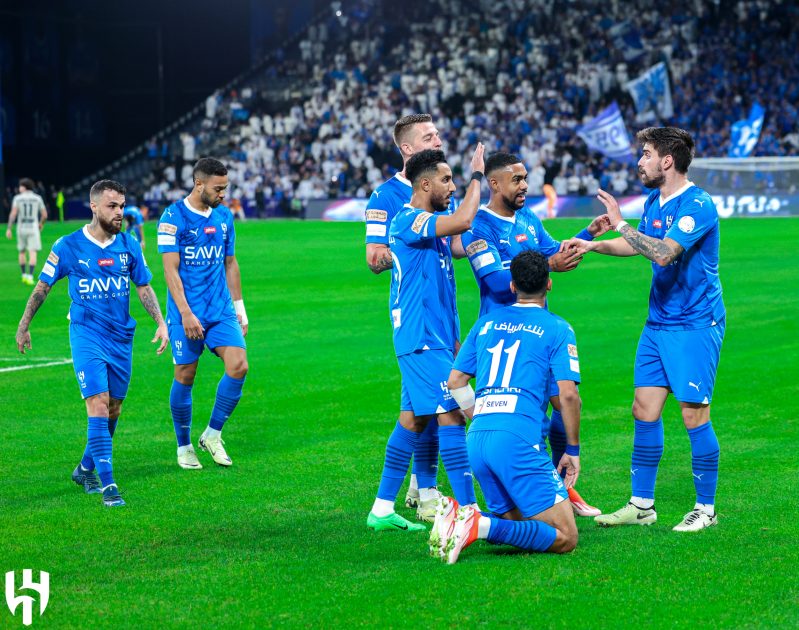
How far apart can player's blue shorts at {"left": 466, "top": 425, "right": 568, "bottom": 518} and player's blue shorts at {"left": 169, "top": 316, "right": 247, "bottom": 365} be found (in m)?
3.66

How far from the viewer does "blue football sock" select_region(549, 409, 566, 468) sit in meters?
8.39

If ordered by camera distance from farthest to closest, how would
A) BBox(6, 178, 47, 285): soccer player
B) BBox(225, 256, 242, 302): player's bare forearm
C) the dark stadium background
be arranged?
1. the dark stadium background
2. BBox(6, 178, 47, 285): soccer player
3. BBox(225, 256, 242, 302): player's bare forearm

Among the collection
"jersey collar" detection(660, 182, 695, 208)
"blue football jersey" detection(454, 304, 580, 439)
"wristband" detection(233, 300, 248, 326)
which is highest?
"jersey collar" detection(660, 182, 695, 208)

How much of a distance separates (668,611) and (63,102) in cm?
5502

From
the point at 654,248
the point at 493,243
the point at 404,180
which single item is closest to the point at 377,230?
the point at 404,180

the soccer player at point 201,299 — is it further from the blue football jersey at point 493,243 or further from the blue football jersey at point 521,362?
the blue football jersey at point 521,362

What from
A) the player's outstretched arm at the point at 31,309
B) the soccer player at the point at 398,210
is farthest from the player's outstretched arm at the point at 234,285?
the soccer player at the point at 398,210

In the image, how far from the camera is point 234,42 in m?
59.3

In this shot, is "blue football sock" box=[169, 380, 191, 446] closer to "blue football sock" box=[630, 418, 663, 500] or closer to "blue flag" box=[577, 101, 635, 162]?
"blue football sock" box=[630, 418, 663, 500]

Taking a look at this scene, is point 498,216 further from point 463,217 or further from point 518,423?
point 518,423

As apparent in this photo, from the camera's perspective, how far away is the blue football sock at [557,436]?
8.39 meters

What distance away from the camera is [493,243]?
7.95 meters

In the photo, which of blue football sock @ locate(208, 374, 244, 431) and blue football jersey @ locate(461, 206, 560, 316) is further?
blue football sock @ locate(208, 374, 244, 431)

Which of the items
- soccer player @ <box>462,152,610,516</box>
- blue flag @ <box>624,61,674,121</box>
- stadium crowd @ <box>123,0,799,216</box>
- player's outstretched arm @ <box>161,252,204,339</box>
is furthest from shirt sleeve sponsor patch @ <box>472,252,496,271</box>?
blue flag @ <box>624,61,674,121</box>
